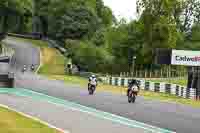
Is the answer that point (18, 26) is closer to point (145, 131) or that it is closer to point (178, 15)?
point (178, 15)

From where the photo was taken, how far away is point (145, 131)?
17750 mm

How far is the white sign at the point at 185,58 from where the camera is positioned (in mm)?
43656

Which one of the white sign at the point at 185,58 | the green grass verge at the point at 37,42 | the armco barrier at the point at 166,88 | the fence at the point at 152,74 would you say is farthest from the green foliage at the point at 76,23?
the white sign at the point at 185,58

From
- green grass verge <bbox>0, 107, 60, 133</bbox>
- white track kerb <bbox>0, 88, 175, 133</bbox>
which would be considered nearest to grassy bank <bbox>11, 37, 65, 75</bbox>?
white track kerb <bbox>0, 88, 175, 133</bbox>

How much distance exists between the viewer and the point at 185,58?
44.4 meters

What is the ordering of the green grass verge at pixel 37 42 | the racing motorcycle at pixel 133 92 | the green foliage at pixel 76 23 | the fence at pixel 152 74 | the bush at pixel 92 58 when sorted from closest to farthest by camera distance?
1. the racing motorcycle at pixel 133 92
2. the fence at pixel 152 74
3. the bush at pixel 92 58
4. the green foliage at pixel 76 23
5. the green grass verge at pixel 37 42

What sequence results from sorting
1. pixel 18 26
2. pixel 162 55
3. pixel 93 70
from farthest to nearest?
pixel 18 26 < pixel 93 70 < pixel 162 55

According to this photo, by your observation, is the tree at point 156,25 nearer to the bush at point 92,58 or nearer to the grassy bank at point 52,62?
the bush at point 92,58

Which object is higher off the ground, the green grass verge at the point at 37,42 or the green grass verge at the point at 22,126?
the green grass verge at the point at 37,42

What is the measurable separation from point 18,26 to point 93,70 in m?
36.5

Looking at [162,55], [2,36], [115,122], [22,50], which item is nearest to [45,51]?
[22,50]

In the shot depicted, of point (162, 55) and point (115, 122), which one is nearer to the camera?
point (115, 122)

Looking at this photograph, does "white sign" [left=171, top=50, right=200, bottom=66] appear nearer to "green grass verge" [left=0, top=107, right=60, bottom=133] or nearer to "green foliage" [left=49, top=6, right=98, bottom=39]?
"green grass verge" [left=0, top=107, right=60, bottom=133]

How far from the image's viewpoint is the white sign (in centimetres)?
4366
